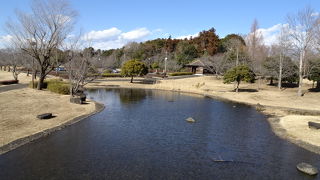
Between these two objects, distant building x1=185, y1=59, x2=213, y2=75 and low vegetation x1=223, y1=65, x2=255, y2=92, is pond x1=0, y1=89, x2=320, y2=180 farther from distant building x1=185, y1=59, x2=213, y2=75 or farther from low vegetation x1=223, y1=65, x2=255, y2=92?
distant building x1=185, y1=59, x2=213, y2=75

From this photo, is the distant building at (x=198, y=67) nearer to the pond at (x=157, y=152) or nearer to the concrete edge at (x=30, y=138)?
the pond at (x=157, y=152)

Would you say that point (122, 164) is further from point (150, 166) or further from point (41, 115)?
point (41, 115)

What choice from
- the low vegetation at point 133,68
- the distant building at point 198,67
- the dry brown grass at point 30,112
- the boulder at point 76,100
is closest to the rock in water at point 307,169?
the dry brown grass at point 30,112

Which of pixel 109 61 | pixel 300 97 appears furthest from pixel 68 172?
pixel 109 61

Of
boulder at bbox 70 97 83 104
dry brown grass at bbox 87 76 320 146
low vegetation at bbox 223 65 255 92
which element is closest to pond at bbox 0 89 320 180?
dry brown grass at bbox 87 76 320 146

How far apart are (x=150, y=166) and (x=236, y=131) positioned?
10424 millimetres

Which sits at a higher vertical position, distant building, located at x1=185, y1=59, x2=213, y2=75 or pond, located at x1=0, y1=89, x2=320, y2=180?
distant building, located at x1=185, y1=59, x2=213, y2=75

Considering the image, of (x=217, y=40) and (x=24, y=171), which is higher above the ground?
(x=217, y=40)

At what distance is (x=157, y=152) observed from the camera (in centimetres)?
1642

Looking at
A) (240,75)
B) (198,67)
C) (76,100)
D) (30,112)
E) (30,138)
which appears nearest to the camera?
(30,138)

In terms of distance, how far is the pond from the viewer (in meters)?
13.3

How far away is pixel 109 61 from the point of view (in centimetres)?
9369

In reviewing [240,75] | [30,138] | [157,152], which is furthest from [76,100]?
[240,75]

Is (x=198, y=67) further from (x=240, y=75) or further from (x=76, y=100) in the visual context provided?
(x=76, y=100)
